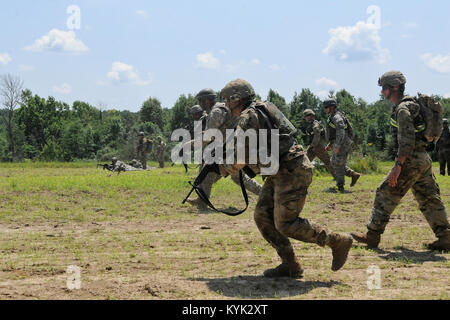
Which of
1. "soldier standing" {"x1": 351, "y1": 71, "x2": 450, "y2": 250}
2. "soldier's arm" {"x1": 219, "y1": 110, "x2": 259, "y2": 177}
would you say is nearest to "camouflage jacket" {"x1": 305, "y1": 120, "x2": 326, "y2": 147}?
"soldier standing" {"x1": 351, "y1": 71, "x2": 450, "y2": 250}

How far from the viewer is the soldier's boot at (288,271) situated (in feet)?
17.1

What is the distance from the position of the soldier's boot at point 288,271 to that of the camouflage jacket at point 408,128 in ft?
6.74

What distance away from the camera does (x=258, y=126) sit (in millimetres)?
4883

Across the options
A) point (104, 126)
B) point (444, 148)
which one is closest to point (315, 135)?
point (444, 148)

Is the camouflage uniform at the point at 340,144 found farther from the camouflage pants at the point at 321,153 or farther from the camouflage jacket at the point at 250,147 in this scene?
the camouflage jacket at the point at 250,147

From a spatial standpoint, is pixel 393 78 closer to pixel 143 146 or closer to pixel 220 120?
pixel 220 120

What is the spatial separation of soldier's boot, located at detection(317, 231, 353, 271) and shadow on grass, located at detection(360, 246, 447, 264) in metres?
1.14

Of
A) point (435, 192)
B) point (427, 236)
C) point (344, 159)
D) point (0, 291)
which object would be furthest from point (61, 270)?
point (344, 159)

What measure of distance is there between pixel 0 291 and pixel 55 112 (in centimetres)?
7650

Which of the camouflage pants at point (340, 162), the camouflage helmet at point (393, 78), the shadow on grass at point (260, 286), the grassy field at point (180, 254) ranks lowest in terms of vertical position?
the shadow on grass at point (260, 286)

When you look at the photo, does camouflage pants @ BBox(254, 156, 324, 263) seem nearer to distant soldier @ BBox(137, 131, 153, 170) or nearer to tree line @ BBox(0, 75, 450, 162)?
distant soldier @ BBox(137, 131, 153, 170)

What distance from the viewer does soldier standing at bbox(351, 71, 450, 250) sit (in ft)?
19.9

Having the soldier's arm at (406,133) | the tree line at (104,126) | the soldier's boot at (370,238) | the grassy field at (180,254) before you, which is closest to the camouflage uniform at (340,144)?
the grassy field at (180,254)

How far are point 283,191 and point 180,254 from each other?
6.95ft
